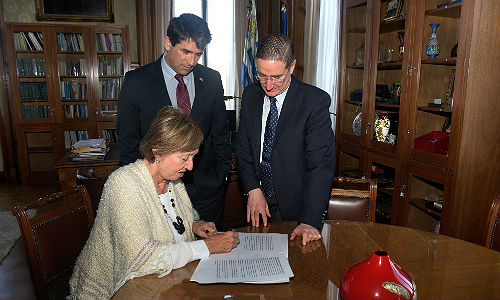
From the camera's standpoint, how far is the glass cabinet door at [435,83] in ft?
8.26

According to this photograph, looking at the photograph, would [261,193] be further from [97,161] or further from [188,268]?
[97,161]

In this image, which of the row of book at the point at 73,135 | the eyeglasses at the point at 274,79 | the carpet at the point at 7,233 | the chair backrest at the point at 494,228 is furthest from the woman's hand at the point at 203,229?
the row of book at the point at 73,135

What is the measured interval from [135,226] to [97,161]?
1993 mm

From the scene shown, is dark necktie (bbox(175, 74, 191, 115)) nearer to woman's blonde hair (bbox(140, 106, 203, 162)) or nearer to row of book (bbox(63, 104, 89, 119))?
woman's blonde hair (bbox(140, 106, 203, 162))

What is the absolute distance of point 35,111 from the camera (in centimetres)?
520

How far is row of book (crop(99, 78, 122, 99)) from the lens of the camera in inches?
210

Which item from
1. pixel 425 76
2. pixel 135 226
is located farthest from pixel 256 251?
pixel 425 76

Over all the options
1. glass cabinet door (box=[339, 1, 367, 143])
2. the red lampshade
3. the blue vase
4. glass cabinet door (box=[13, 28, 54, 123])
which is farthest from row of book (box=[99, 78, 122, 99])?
the red lampshade

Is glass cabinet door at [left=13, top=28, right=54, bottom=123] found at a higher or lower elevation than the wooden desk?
higher

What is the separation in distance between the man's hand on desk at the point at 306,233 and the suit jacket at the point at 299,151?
16 centimetres

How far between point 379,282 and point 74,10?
5.66m

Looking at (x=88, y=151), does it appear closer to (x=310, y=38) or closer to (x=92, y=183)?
(x=92, y=183)

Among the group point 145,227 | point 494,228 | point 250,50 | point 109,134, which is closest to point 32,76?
point 109,134

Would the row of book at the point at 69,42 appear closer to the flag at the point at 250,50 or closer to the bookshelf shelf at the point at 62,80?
the bookshelf shelf at the point at 62,80
